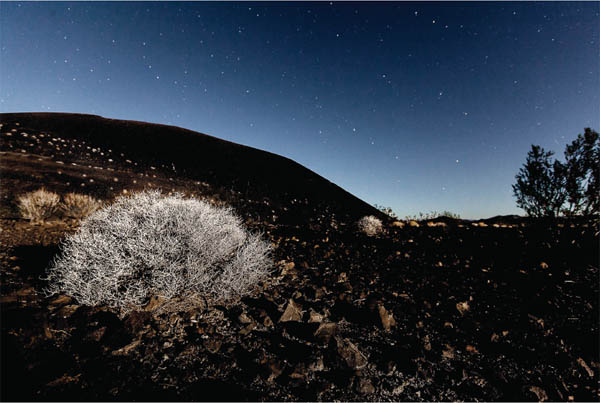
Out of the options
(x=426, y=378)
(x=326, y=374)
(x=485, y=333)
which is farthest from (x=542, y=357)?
(x=326, y=374)

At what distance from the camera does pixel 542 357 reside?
6.89 ft

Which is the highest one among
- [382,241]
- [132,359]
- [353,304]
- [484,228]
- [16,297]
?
[484,228]

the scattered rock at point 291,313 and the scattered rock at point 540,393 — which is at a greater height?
the scattered rock at point 540,393

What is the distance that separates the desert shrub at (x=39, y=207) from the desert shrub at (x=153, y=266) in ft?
16.2

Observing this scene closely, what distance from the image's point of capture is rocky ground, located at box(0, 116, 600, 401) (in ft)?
5.94

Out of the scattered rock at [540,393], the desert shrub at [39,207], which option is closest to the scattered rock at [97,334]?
the scattered rock at [540,393]

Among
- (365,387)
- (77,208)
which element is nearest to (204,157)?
(77,208)

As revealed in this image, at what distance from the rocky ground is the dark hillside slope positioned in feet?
45.0

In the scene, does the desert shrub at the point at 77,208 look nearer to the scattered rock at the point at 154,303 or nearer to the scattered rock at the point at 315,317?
the scattered rock at the point at 154,303

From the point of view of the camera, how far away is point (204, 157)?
2492cm

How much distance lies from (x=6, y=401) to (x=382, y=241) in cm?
489

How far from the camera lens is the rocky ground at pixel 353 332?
1.81 m

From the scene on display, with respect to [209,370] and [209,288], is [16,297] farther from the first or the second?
[209,370]

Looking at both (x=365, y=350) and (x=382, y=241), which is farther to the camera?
(x=382, y=241)
